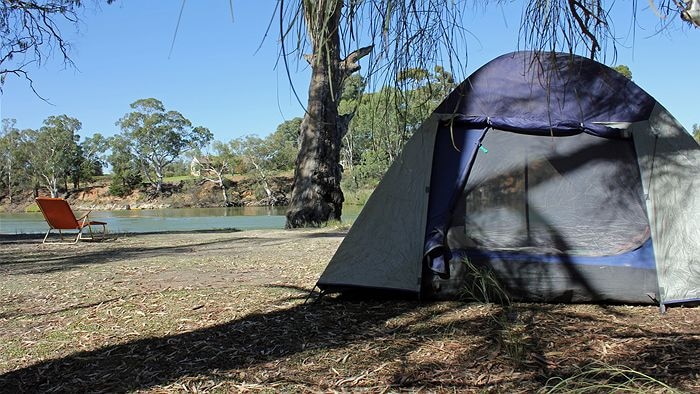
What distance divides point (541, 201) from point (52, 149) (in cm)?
5577

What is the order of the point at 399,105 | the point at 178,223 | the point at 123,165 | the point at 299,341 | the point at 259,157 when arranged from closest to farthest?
the point at 399,105
the point at 299,341
the point at 178,223
the point at 259,157
the point at 123,165

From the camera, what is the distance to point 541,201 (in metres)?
4.47

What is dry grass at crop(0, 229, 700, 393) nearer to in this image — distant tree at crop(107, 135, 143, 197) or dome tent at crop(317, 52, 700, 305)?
dome tent at crop(317, 52, 700, 305)

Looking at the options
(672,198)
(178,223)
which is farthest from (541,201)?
(178,223)

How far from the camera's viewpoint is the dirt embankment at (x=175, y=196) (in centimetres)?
4778

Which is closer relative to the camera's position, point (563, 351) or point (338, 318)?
point (563, 351)

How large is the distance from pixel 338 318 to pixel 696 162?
282 cm

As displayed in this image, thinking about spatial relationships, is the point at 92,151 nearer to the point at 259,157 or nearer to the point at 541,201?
the point at 259,157

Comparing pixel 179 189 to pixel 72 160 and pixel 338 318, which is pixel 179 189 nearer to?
pixel 72 160

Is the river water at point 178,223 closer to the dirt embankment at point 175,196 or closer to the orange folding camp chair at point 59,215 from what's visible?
the orange folding camp chair at point 59,215

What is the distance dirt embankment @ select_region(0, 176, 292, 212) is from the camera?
47.8 metres

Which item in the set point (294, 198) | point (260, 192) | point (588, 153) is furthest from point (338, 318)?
point (260, 192)

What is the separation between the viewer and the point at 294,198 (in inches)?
517

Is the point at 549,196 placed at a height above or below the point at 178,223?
above
